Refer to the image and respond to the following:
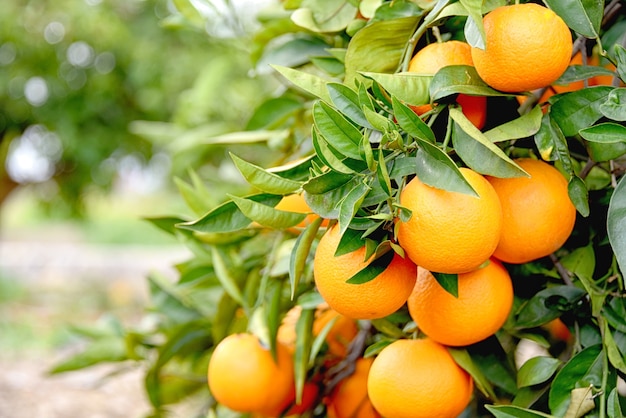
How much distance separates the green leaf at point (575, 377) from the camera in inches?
21.6

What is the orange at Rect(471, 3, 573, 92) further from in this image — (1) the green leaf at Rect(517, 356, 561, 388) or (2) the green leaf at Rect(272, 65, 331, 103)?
(1) the green leaf at Rect(517, 356, 561, 388)

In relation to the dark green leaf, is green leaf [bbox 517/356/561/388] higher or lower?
lower

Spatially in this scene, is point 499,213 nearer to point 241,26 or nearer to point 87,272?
point 241,26

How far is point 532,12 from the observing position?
0.49 metres

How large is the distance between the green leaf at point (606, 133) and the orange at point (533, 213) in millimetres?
54

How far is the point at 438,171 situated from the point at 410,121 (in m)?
0.04

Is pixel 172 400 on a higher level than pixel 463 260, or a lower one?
lower

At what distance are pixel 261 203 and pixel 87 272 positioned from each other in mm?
4844

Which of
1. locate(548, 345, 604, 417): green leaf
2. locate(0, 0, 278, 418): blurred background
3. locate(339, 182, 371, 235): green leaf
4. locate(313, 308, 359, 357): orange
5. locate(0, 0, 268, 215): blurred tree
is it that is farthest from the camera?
locate(0, 0, 268, 215): blurred tree

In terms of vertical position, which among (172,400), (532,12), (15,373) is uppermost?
(532,12)

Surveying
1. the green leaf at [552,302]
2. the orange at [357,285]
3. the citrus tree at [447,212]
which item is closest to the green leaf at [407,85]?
the citrus tree at [447,212]

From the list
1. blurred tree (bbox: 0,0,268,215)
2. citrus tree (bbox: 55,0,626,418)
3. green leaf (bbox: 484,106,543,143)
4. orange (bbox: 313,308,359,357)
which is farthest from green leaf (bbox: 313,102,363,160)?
blurred tree (bbox: 0,0,268,215)

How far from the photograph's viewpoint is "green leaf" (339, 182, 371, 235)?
44 centimetres

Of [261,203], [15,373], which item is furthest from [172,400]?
[15,373]
